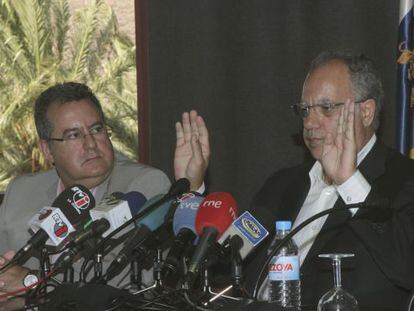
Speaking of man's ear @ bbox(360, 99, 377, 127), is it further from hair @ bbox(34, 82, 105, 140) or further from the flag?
hair @ bbox(34, 82, 105, 140)

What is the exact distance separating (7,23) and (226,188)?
1754 millimetres

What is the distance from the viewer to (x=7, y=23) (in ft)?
17.1

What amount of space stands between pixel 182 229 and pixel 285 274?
1.10ft

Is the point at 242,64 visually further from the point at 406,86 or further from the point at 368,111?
the point at 368,111

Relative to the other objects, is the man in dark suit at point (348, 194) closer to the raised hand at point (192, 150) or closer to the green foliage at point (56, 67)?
the raised hand at point (192, 150)

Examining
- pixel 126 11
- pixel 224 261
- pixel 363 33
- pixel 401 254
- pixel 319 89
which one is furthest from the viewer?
pixel 126 11

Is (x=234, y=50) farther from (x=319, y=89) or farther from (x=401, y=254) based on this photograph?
(x=401, y=254)

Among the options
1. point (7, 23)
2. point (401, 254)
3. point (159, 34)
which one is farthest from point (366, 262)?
point (7, 23)

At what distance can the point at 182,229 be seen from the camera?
241 centimetres

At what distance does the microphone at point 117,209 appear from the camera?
2650 mm

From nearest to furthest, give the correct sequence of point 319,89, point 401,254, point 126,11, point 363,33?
point 401,254
point 319,89
point 363,33
point 126,11

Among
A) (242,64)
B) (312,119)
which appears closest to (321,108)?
(312,119)

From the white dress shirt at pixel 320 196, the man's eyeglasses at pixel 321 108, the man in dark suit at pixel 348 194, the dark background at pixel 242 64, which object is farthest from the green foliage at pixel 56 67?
the man's eyeglasses at pixel 321 108

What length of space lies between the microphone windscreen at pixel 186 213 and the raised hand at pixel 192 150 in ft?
2.30
